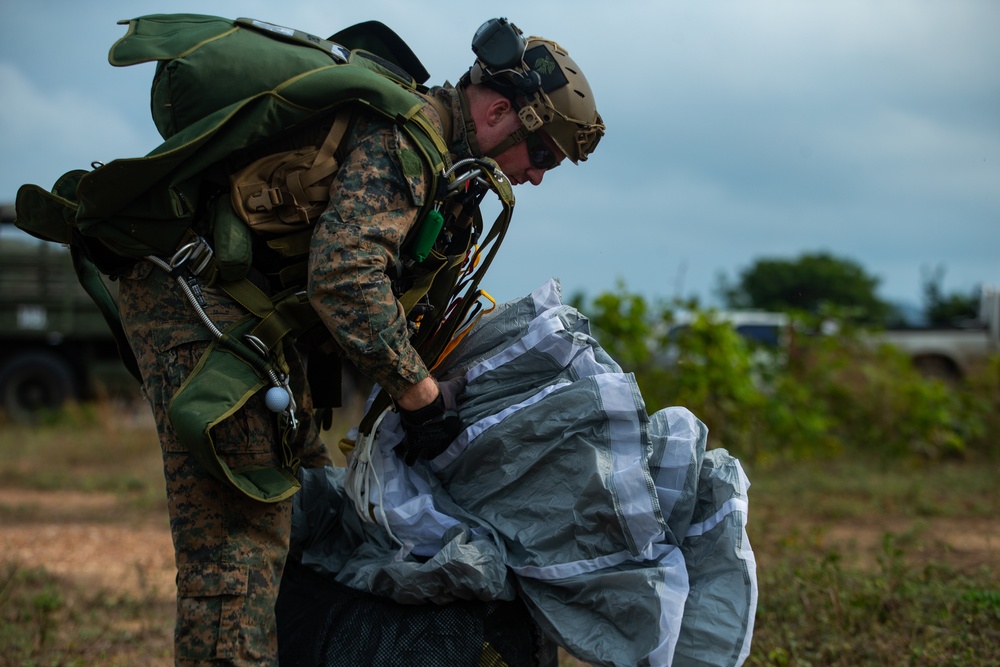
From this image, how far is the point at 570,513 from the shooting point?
251cm

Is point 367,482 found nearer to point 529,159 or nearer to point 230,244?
point 230,244

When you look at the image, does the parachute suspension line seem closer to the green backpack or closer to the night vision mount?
the green backpack

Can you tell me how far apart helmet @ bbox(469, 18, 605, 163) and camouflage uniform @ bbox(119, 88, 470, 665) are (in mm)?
412

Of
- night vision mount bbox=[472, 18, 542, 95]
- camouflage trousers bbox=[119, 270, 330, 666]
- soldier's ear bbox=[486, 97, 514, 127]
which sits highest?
night vision mount bbox=[472, 18, 542, 95]

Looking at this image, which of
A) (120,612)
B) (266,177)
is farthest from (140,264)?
(120,612)

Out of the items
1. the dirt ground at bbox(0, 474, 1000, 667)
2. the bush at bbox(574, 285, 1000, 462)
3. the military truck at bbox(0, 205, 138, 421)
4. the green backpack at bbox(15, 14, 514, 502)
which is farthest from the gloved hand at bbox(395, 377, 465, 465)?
the military truck at bbox(0, 205, 138, 421)

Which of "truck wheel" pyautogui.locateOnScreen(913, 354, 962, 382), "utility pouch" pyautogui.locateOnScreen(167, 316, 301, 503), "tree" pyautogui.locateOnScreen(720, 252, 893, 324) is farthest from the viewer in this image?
"tree" pyautogui.locateOnScreen(720, 252, 893, 324)

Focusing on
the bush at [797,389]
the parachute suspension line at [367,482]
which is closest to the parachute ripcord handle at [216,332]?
the parachute suspension line at [367,482]

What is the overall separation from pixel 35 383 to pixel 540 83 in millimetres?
10563

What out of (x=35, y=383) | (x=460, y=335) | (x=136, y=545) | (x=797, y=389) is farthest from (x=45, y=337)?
(x=460, y=335)

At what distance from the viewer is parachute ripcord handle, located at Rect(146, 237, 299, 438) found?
2.46 m

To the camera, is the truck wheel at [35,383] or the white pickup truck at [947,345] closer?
the truck wheel at [35,383]

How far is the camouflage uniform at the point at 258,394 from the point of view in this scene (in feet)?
7.86

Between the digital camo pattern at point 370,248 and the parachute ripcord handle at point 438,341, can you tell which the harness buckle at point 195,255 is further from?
the parachute ripcord handle at point 438,341
